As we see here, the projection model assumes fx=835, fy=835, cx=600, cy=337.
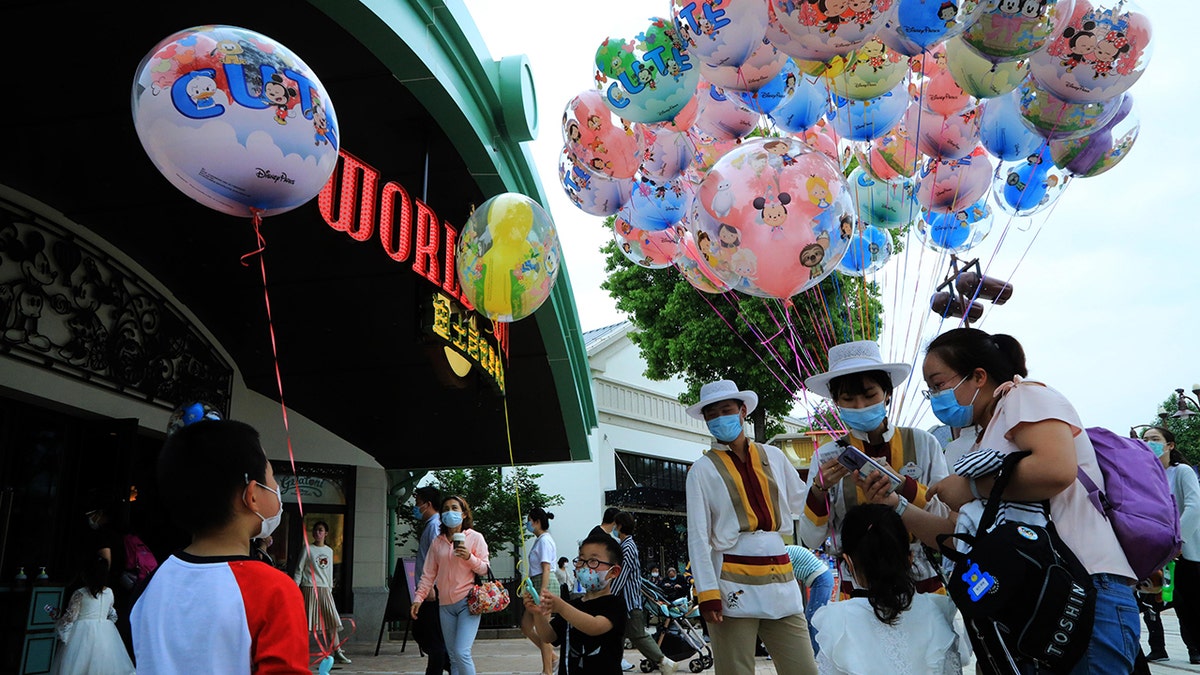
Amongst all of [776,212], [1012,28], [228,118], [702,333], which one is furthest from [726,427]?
[702,333]

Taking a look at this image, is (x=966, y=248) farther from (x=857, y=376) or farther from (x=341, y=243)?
(x=341, y=243)

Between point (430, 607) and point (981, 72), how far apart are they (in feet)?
18.9

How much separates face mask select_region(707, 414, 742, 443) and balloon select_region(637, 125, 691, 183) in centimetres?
226

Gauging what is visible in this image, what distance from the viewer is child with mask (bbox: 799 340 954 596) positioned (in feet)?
10.9

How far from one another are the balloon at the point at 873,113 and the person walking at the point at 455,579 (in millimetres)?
4259

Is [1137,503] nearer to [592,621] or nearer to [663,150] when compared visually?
[592,621]

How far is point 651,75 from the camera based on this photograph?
5.18 m

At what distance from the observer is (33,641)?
23.3 ft

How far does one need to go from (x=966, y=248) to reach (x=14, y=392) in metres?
8.55

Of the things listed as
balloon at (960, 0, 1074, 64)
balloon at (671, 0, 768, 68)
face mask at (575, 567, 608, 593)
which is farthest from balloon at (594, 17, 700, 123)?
face mask at (575, 567, 608, 593)

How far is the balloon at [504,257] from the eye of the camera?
6141 millimetres

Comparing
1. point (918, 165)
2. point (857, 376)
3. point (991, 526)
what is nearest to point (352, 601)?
point (918, 165)

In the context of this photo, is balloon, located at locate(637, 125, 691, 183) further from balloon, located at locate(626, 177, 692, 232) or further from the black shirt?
the black shirt

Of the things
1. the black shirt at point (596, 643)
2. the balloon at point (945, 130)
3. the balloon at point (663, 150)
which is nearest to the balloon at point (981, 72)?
the balloon at point (945, 130)
